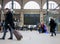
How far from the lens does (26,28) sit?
156 feet

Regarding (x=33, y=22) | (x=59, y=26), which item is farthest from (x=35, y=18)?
(x=59, y=26)

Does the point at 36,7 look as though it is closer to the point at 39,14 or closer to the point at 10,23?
the point at 39,14

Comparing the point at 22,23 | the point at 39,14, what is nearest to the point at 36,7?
the point at 39,14

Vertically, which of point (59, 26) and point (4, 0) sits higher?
point (4, 0)

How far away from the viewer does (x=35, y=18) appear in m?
49.3

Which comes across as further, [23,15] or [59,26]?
[23,15]

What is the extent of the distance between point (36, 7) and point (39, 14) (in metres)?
1.67

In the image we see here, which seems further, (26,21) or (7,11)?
(26,21)

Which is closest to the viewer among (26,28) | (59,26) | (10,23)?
(10,23)

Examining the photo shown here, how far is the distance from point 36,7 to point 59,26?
24.5m

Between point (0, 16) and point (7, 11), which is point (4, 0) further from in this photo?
point (7, 11)

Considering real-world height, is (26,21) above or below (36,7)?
below

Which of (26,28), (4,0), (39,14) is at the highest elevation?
(4,0)

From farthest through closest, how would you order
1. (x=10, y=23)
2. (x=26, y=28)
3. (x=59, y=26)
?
(x=26, y=28) < (x=59, y=26) < (x=10, y=23)
